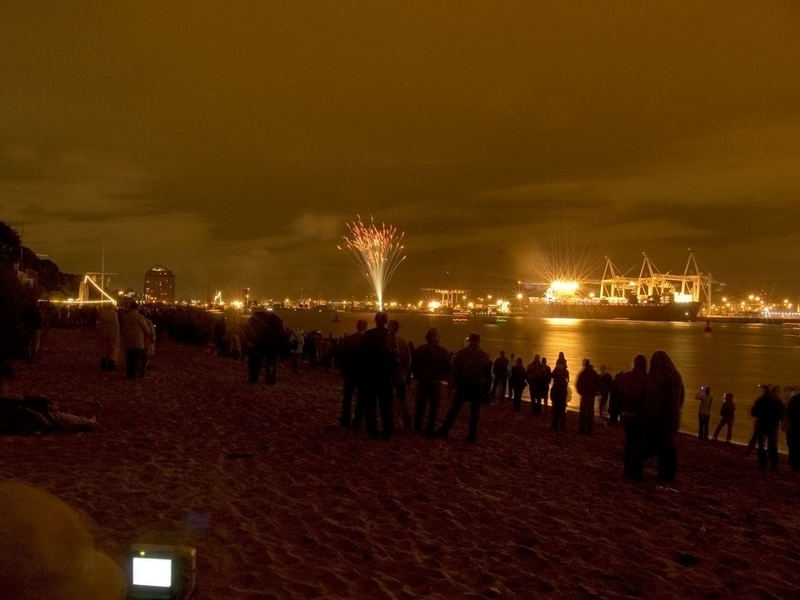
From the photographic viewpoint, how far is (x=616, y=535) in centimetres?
586

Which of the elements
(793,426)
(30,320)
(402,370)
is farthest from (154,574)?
(30,320)

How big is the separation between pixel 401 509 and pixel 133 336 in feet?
29.0

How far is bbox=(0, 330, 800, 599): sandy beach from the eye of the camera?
4684 millimetres

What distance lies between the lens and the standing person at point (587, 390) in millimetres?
12312

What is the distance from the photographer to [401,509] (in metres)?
6.14

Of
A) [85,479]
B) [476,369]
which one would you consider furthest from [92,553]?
[476,369]

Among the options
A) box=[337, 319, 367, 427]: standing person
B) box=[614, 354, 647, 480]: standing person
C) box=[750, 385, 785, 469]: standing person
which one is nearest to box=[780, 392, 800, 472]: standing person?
box=[750, 385, 785, 469]: standing person

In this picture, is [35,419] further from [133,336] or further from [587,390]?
[587,390]

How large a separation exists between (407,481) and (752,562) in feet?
10.3

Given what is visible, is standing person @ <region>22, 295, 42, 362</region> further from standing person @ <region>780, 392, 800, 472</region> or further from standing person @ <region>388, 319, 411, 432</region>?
standing person @ <region>780, 392, 800, 472</region>

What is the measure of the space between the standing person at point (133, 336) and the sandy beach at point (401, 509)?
240 cm

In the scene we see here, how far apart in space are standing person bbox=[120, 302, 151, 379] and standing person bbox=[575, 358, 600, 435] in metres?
8.11

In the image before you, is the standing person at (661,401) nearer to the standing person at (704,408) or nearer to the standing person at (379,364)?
the standing person at (379,364)

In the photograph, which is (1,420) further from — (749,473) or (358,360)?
(749,473)
